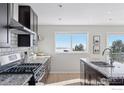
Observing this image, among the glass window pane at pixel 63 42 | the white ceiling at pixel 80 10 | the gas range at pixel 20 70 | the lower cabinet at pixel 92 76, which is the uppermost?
the white ceiling at pixel 80 10

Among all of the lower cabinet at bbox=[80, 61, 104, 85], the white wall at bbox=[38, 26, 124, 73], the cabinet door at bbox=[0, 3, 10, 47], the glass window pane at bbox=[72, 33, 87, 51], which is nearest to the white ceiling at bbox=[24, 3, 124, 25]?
the lower cabinet at bbox=[80, 61, 104, 85]

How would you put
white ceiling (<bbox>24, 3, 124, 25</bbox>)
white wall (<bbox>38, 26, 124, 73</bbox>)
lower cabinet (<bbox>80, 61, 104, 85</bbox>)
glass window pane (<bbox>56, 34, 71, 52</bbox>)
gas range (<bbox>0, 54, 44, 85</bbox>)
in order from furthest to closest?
glass window pane (<bbox>56, 34, 71, 52</bbox>) < white wall (<bbox>38, 26, 124, 73</bbox>) < white ceiling (<bbox>24, 3, 124, 25</bbox>) < lower cabinet (<bbox>80, 61, 104, 85</bbox>) < gas range (<bbox>0, 54, 44, 85</bbox>)

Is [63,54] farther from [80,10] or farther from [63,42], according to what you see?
[80,10]

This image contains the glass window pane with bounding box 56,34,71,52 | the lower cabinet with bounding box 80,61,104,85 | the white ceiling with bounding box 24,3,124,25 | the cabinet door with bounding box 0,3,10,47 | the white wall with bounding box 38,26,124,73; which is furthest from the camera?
the glass window pane with bounding box 56,34,71,52

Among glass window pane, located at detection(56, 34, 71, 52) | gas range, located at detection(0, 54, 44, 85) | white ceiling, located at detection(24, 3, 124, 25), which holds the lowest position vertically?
gas range, located at detection(0, 54, 44, 85)

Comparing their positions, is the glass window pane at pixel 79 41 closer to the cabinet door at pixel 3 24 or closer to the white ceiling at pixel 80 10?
the white ceiling at pixel 80 10

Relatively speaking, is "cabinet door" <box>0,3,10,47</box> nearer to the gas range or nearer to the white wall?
the gas range

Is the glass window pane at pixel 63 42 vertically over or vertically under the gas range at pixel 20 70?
over

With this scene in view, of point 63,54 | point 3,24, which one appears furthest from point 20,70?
point 63,54

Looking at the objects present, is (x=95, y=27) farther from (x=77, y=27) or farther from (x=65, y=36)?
(x=65, y=36)

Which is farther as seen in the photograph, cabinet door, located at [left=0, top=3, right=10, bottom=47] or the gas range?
the gas range

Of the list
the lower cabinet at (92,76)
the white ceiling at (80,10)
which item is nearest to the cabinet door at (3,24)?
the lower cabinet at (92,76)

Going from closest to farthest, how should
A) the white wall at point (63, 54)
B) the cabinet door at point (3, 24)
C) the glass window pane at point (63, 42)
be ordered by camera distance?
the cabinet door at point (3, 24) → the white wall at point (63, 54) → the glass window pane at point (63, 42)
